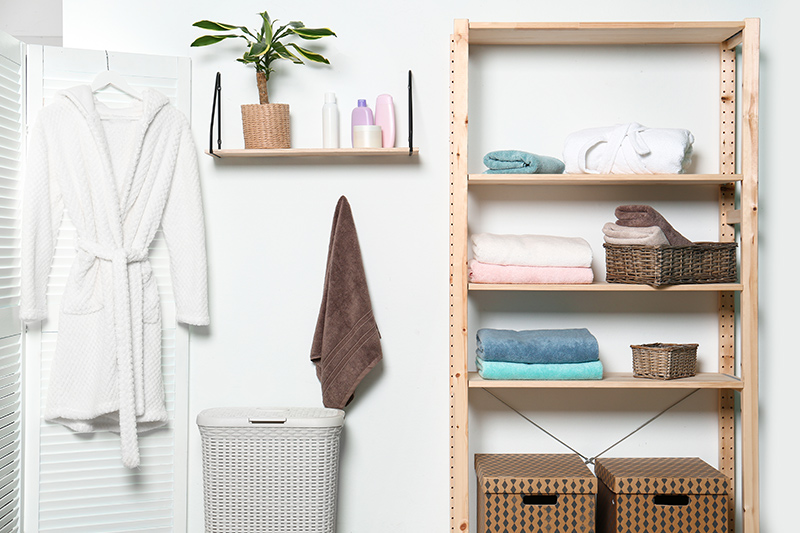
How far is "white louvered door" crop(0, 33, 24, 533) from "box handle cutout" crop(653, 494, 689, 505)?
193 cm

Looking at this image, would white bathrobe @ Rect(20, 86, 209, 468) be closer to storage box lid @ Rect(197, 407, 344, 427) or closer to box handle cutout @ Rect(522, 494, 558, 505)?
storage box lid @ Rect(197, 407, 344, 427)

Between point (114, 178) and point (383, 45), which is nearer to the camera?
point (114, 178)

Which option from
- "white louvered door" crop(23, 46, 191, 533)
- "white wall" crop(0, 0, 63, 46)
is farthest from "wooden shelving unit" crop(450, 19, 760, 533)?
"white wall" crop(0, 0, 63, 46)

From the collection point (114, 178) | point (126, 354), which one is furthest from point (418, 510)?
point (114, 178)

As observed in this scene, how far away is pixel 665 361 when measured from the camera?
1.79 m

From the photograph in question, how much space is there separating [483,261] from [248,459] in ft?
3.00

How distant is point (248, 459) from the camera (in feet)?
5.93

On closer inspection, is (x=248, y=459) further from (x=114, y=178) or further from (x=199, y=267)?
(x=114, y=178)

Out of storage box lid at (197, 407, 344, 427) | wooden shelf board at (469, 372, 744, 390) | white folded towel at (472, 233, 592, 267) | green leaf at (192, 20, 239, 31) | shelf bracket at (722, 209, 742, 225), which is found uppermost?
green leaf at (192, 20, 239, 31)

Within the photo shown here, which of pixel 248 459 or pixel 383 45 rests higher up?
pixel 383 45

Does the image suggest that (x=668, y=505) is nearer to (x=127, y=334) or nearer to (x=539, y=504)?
(x=539, y=504)

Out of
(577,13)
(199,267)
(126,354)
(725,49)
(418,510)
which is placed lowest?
(418,510)

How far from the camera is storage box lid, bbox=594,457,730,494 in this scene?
1.76 meters

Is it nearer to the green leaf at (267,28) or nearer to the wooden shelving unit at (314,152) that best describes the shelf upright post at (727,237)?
the wooden shelving unit at (314,152)
